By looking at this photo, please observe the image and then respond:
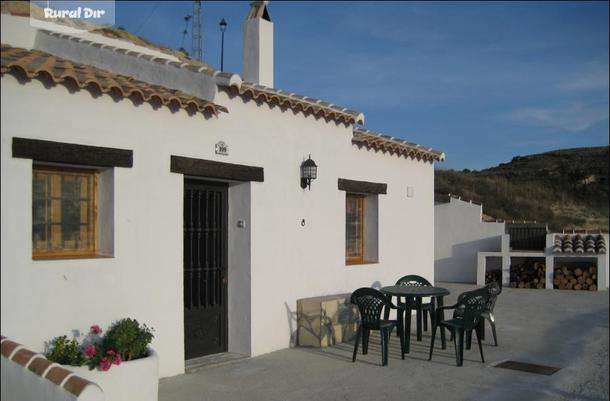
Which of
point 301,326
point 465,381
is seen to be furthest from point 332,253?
point 465,381

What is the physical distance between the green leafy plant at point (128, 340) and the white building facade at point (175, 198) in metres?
0.41

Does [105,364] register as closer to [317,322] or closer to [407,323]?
[317,322]

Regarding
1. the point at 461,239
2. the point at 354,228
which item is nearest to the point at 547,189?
the point at 461,239

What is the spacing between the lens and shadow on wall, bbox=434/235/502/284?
62.0 ft

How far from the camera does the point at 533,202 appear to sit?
35719 mm

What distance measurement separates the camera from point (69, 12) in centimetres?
972

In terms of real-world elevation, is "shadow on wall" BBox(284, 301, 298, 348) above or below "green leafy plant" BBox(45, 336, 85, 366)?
below

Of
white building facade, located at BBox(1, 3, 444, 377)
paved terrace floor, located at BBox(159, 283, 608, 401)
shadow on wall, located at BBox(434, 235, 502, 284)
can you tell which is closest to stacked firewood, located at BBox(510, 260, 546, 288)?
shadow on wall, located at BBox(434, 235, 502, 284)

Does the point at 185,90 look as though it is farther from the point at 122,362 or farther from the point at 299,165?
the point at 122,362

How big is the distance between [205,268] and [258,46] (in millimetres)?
3940

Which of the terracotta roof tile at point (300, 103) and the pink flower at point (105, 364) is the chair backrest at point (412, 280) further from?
the pink flower at point (105, 364)

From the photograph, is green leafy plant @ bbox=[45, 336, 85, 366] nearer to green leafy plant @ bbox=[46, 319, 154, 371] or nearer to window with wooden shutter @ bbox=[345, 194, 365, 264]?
green leafy plant @ bbox=[46, 319, 154, 371]

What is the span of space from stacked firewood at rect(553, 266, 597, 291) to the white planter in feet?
49.1

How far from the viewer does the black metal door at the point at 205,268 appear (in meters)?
7.48
